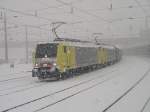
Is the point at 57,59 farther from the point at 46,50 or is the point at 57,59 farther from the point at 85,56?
the point at 85,56

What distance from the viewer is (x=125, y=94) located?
1457 centimetres

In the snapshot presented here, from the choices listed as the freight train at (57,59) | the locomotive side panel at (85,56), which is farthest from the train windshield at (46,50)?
the locomotive side panel at (85,56)

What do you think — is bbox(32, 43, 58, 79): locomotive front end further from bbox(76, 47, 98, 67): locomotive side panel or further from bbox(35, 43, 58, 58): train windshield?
bbox(76, 47, 98, 67): locomotive side panel

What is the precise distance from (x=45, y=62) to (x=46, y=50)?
2.98 ft

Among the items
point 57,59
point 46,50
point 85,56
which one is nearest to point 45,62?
point 57,59

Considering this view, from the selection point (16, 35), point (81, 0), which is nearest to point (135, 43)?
point (16, 35)

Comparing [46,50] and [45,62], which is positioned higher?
[46,50]

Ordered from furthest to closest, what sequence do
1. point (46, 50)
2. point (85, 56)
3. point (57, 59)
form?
1. point (85, 56)
2. point (46, 50)
3. point (57, 59)

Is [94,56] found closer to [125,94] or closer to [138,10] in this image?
[138,10]

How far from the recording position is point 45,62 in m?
20.7

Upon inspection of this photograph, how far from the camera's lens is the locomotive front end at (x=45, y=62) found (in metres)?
20.6

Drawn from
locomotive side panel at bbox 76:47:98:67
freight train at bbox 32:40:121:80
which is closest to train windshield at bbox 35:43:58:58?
freight train at bbox 32:40:121:80

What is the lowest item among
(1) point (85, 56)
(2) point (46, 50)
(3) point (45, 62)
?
(3) point (45, 62)

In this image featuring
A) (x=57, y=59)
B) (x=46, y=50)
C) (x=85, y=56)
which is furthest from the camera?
(x=85, y=56)
